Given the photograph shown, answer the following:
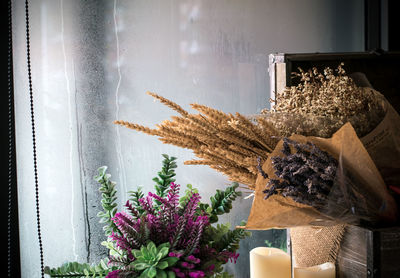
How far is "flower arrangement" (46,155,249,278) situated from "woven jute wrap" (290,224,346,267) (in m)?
0.11

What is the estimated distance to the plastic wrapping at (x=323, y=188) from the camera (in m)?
0.64

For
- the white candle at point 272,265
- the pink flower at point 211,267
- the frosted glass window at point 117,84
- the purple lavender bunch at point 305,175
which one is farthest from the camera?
the frosted glass window at point 117,84

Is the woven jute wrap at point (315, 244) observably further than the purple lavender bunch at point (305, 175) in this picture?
Yes

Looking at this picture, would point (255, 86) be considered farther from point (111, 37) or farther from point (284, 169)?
point (284, 169)

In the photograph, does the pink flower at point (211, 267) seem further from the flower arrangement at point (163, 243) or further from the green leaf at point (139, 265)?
the green leaf at point (139, 265)

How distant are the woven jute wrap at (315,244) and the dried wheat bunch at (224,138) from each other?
163 millimetres

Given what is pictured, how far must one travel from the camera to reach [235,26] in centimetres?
136

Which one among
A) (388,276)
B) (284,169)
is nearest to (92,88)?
(284,169)

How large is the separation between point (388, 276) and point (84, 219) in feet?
2.82

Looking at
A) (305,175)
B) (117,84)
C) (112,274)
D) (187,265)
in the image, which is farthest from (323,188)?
(117,84)

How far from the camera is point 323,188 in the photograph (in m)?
0.65

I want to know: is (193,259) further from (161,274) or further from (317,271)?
(317,271)

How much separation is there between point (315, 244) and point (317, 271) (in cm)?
6

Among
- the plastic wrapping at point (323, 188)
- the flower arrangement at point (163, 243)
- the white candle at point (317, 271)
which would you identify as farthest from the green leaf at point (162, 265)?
the white candle at point (317, 271)
